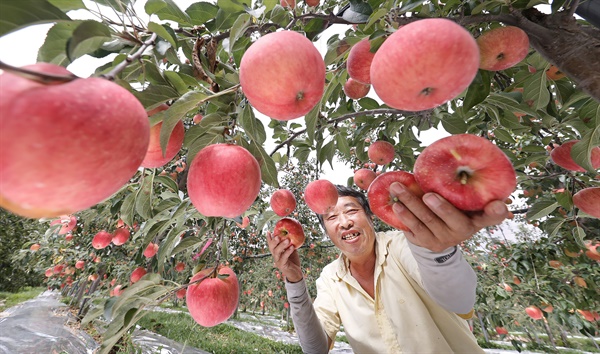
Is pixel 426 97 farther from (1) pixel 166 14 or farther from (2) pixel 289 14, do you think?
(1) pixel 166 14

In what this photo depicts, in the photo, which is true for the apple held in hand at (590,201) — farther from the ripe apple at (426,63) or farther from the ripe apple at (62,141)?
the ripe apple at (62,141)

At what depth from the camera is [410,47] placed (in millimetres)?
500

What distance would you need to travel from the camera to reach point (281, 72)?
572mm

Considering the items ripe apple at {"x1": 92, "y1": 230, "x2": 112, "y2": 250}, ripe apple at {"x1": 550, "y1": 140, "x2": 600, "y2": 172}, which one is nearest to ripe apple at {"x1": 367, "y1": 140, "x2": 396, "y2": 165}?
ripe apple at {"x1": 550, "y1": 140, "x2": 600, "y2": 172}

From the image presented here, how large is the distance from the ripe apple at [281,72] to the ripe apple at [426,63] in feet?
0.49

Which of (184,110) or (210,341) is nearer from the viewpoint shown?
(184,110)

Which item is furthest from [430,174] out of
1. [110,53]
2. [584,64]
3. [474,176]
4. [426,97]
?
[110,53]

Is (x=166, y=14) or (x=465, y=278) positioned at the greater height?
(x=166, y=14)

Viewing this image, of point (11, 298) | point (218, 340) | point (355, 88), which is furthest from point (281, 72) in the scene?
point (11, 298)

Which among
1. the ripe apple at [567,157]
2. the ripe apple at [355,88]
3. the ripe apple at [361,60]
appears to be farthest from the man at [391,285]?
the ripe apple at [567,157]

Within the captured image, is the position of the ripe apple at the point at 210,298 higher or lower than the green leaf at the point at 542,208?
higher

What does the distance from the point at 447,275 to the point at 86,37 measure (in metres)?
1.08

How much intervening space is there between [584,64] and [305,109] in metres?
0.68

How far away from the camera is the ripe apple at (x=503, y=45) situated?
74 cm
